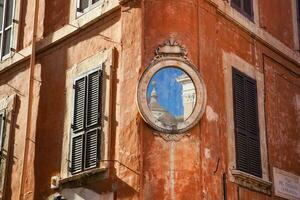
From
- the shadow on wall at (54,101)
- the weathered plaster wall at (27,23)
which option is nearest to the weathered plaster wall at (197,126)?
the shadow on wall at (54,101)

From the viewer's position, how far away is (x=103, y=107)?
37.2 feet

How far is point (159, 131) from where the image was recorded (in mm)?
10430

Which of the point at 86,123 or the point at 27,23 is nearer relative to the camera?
the point at 86,123

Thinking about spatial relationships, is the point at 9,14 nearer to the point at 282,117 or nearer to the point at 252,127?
the point at 252,127

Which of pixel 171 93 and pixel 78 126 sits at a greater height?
pixel 171 93

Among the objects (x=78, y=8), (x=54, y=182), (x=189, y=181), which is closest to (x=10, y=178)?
(x=54, y=182)

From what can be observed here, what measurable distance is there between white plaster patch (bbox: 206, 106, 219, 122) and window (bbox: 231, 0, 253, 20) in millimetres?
2604

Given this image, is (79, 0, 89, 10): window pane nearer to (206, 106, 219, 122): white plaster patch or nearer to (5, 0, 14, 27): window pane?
(5, 0, 14, 27): window pane

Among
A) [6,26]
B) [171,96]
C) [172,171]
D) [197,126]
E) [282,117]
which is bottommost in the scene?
[172,171]

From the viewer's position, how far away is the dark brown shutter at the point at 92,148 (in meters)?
11.2

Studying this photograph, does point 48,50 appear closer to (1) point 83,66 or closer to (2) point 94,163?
(1) point 83,66

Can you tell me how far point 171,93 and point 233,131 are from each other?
1567 mm

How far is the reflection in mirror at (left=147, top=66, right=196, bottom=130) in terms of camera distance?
10539 millimetres

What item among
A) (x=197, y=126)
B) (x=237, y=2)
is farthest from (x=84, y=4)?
(x=197, y=126)
